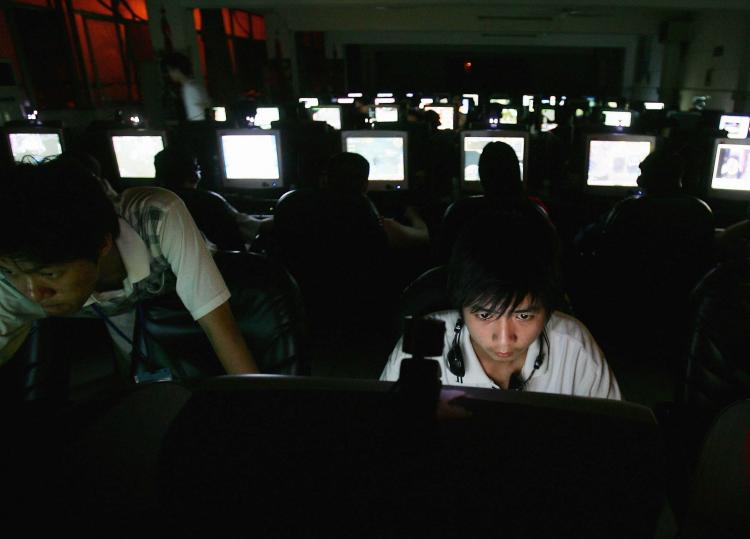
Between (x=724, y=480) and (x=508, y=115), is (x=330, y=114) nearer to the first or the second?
(x=508, y=115)

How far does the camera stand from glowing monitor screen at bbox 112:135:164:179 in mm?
4234

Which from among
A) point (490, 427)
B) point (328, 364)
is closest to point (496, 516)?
point (490, 427)

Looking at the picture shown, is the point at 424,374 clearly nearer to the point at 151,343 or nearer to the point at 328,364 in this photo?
the point at 151,343

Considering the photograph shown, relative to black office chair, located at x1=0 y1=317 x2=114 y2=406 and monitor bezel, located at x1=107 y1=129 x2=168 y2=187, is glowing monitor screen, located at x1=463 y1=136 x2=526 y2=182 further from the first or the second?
black office chair, located at x1=0 y1=317 x2=114 y2=406

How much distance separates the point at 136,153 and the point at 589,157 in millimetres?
3449

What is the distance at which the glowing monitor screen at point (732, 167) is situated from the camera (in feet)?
11.4

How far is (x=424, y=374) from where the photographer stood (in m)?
0.40

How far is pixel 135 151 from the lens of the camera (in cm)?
428

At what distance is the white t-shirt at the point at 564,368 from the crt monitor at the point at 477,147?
287 cm

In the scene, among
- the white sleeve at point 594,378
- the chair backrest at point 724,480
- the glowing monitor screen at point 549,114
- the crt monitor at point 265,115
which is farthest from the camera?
the glowing monitor screen at point 549,114

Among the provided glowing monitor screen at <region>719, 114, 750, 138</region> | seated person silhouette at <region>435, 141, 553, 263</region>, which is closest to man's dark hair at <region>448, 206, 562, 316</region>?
seated person silhouette at <region>435, 141, 553, 263</region>

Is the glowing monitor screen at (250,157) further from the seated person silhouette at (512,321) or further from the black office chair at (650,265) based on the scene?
the seated person silhouette at (512,321)

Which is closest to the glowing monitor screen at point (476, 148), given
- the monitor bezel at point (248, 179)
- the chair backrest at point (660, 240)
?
the monitor bezel at point (248, 179)

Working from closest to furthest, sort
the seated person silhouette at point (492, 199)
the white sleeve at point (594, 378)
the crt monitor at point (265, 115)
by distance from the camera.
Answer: the white sleeve at point (594, 378) < the seated person silhouette at point (492, 199) < the crt monitor at point (265, 115)
